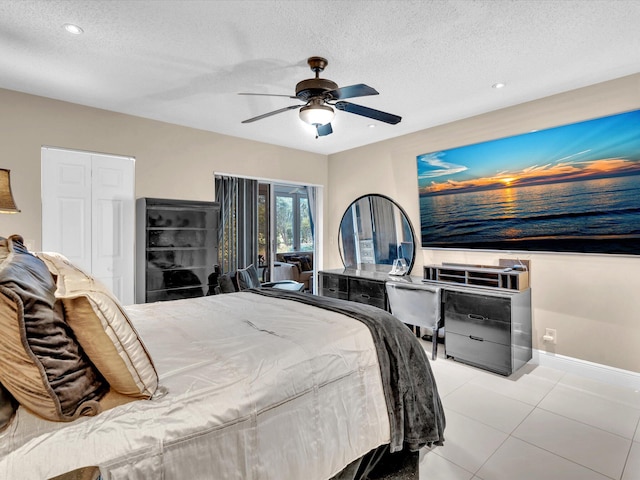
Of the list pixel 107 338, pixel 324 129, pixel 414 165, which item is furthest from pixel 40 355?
pixel 414 165

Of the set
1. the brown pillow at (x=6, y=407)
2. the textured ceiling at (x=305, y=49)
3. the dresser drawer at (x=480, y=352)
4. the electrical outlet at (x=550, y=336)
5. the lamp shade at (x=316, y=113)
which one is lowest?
the dresser drawer at (x=480, y=352)

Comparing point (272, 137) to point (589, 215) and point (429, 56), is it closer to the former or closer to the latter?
point (429, 56)

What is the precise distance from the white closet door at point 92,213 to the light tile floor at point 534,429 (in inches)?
136

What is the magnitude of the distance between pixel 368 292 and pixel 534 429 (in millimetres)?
2118

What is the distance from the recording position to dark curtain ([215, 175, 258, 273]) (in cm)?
530

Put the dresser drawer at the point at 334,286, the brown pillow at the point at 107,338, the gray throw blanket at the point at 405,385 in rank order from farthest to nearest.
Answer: the dresser drawer at the point at 334,286 → the gray throw blanket at the point at 405,385 → the brown pillow at the point at 107,338

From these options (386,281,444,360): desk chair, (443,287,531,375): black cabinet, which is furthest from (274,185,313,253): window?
(443,287,531,375): black cabinet

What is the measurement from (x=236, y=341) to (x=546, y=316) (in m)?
3.08

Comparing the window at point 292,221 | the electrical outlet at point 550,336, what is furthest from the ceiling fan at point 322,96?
the window at point 292,221

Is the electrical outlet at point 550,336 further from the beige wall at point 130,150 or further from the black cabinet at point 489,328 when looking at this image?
the beige wall at point 130,150

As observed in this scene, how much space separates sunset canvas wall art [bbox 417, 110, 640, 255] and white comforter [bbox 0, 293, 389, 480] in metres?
2.44

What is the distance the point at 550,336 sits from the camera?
128 inches

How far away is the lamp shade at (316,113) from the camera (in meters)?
2.36

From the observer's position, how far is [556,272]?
3213 millimetres
